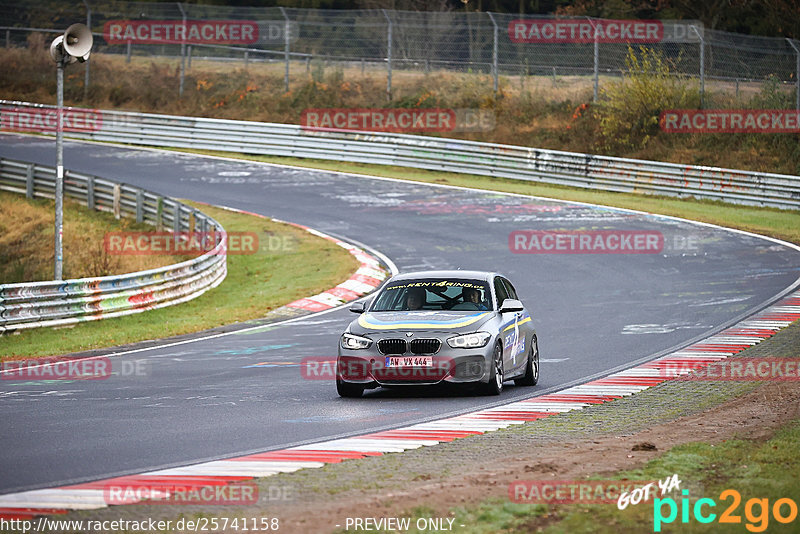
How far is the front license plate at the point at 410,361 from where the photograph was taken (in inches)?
487

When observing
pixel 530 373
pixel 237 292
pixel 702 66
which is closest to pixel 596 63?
pixel 702 66

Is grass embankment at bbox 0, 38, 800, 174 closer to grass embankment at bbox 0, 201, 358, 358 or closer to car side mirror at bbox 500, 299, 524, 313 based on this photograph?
grass embankment at bbox 0, 201, 358, 358

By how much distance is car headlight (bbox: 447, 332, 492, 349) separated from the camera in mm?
12383

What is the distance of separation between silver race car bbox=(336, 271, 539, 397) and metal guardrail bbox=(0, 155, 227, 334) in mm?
8413

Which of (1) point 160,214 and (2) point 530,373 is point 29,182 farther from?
(2) point 530,373

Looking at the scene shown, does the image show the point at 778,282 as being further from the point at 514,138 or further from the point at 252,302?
the point at 514,138

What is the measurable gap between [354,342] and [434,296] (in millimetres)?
1492

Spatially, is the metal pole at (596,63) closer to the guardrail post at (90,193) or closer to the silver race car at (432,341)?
the guardrail post at (90,193)

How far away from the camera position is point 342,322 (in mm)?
20156

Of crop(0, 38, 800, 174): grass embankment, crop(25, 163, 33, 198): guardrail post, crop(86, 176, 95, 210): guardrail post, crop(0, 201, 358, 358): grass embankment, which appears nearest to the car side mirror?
crop(0, 201, 358, 358): grass embankment

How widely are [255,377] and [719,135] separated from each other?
2876 cm

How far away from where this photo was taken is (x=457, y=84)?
146 feet

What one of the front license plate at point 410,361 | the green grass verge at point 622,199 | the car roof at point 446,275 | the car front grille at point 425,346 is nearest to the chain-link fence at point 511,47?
the green grass verge at point 622,199

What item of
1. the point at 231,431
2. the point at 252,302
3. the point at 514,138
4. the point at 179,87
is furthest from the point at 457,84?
the point at 231,431
